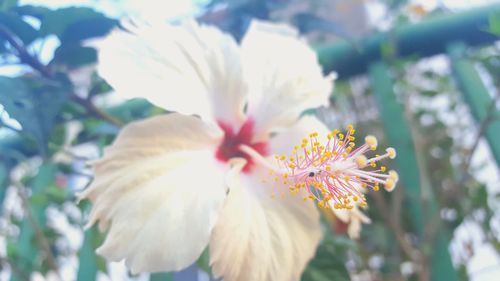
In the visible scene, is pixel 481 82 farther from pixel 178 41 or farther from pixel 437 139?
pixel 178 41

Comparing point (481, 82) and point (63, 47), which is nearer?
point (63, 47)

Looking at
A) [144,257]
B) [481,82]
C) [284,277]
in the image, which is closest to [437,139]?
[481,82]

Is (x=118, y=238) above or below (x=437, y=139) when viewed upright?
below

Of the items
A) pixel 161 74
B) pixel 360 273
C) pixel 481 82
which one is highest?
pixel 481 82

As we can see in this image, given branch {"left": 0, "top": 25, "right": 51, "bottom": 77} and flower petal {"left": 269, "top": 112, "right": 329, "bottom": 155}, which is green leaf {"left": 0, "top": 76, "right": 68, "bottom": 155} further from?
flower petal {"left": 269, "top": 112, "right": 329, "bottom": 155}

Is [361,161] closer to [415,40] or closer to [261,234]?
[261,234]

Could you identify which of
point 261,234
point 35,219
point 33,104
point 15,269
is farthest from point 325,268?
point 35,219
